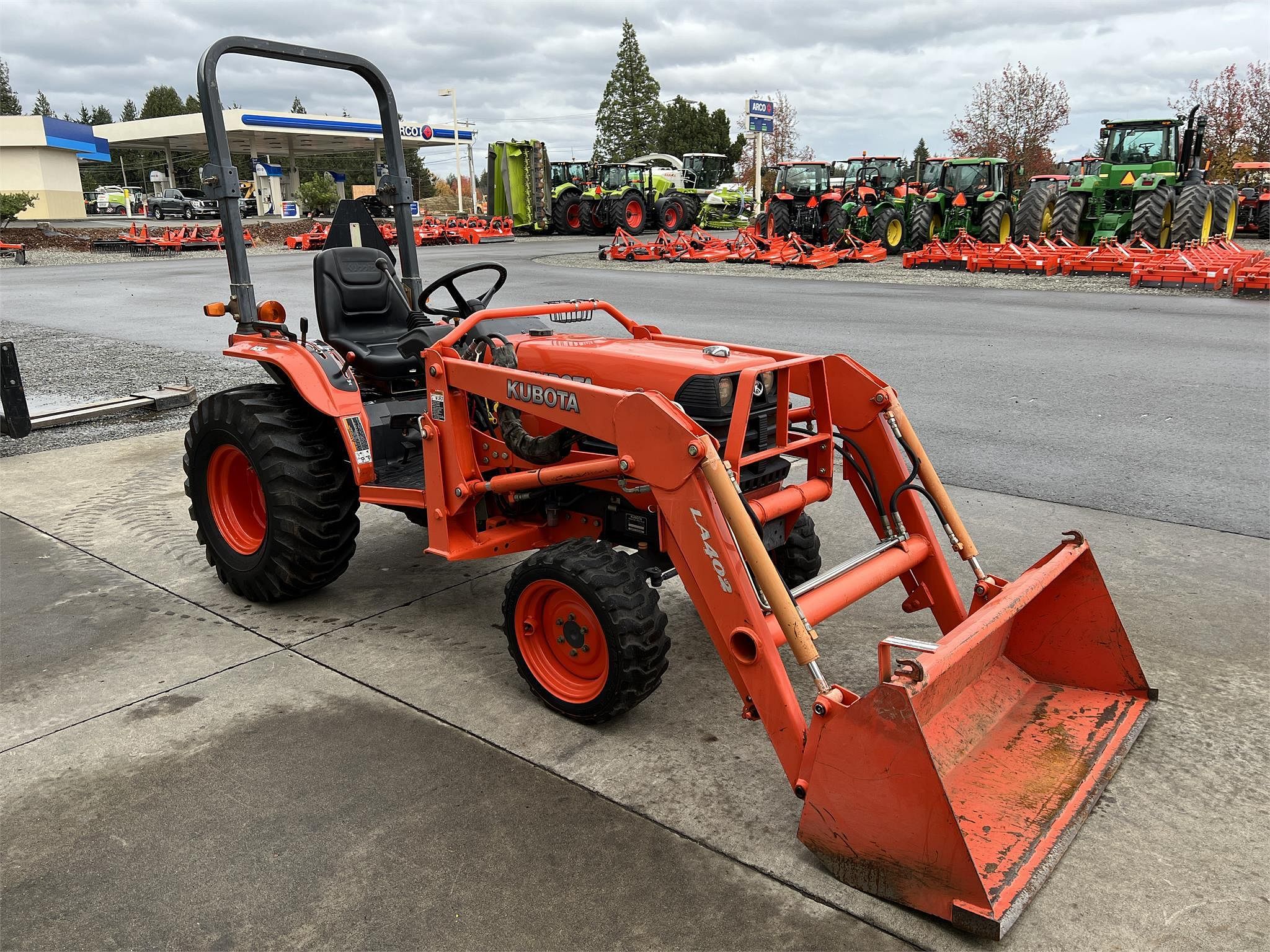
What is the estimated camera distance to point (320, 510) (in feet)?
13.1

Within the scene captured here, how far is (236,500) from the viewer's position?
14.9ft

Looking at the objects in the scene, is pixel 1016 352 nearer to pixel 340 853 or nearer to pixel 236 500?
pixel 236 500

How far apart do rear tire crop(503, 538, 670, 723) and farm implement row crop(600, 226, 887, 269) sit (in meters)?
17.8

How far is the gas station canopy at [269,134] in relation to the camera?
172 ft

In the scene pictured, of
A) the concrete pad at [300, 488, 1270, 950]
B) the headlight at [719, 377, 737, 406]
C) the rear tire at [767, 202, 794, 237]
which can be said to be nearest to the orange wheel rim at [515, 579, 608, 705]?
the concrete pad at [300, 488, 1270, 950]

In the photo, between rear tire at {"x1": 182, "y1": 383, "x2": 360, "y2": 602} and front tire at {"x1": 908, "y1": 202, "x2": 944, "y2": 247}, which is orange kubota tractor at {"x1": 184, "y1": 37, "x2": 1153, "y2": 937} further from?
front tire at {"x1": 908, "y1": 202, "x2": 944, "y2": 247}

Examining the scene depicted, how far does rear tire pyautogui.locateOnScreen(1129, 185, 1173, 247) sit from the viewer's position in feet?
56.6

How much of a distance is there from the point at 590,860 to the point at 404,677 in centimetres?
131

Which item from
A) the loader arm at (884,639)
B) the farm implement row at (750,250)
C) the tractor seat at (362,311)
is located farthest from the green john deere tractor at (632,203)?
the loader arm at (884,639)

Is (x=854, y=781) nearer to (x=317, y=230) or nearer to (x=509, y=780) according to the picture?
(x=509, y=780)

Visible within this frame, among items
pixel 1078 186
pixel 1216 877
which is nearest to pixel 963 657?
pixel 1216 877

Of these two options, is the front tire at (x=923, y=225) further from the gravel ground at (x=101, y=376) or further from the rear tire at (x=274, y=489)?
the rear tire at (x=274, y=489)

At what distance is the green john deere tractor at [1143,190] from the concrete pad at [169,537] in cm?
1677

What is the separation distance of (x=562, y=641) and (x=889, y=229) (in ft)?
68.1
